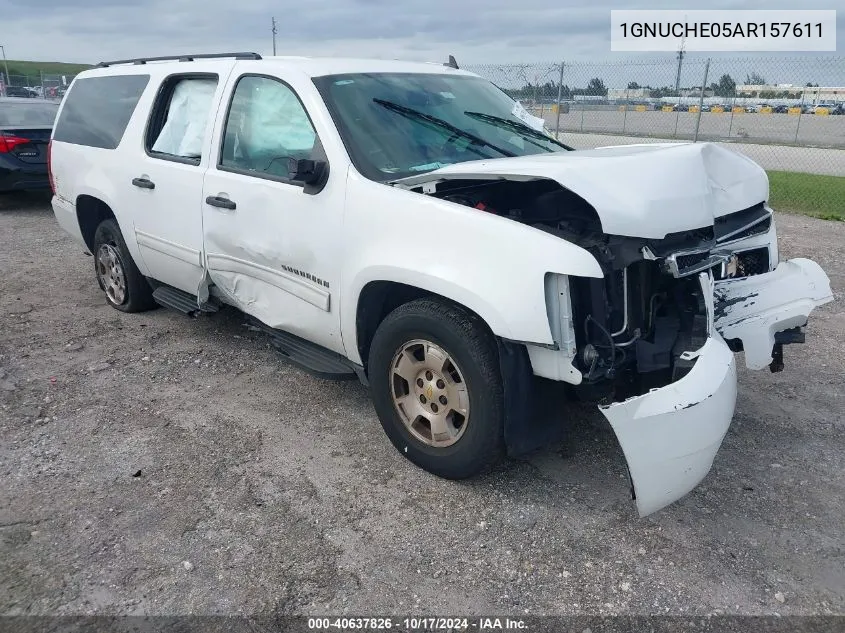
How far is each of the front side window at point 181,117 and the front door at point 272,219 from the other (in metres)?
0.31

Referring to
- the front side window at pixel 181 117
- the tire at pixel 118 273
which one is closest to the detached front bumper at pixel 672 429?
the front side window at pixel 181 117

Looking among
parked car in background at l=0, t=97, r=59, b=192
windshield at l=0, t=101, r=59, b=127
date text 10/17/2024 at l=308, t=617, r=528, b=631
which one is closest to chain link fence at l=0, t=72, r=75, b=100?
windshield at l=0, t=101, r=59, b=127

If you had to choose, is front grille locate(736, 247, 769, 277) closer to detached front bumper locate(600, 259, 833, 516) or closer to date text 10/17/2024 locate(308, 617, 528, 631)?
detached front bumper locate(600, 259, 833, 516)

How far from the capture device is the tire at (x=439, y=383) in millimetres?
3088

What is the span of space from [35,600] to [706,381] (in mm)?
2660

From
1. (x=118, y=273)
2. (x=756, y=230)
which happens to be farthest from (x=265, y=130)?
(x=756, y=230)

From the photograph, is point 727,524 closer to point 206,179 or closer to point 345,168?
point 345,168

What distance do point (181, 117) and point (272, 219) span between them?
144 centimetres

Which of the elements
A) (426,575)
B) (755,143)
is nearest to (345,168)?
(426,575)

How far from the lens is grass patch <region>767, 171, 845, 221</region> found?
1014cm

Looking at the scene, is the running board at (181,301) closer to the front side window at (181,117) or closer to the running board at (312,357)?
the running board at (312,357)

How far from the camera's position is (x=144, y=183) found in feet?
15.9

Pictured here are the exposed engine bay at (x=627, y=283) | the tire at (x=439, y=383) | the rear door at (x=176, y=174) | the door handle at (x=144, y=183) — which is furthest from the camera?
the door handle at (x=144, y=183)

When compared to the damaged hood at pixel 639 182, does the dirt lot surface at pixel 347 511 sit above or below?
below
